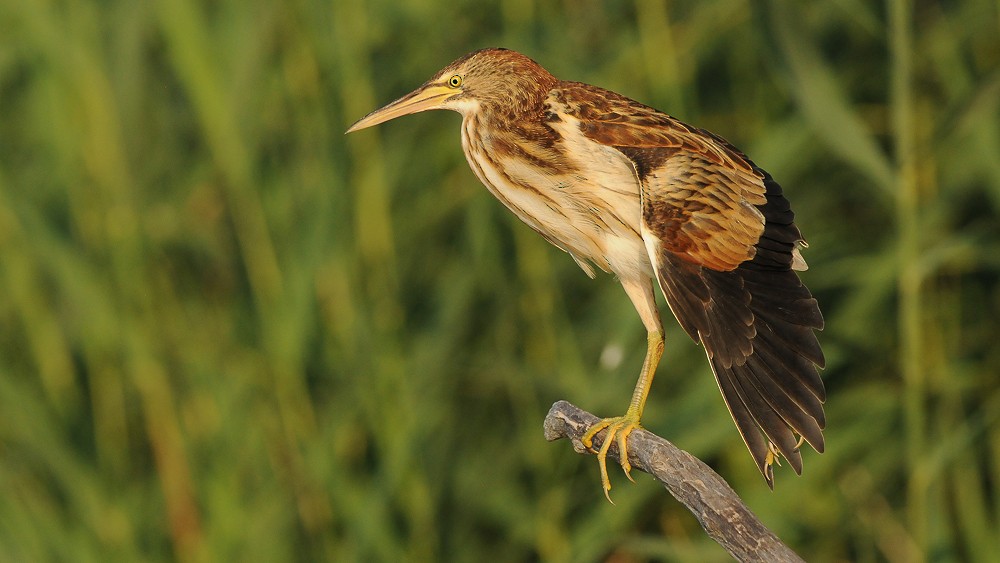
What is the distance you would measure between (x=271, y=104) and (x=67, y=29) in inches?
20.2

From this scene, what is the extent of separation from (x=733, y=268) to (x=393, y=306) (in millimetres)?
1213

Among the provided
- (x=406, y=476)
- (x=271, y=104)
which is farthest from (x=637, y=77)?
(x=406, y=476)

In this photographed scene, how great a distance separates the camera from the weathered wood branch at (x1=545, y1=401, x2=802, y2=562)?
6.40 ft

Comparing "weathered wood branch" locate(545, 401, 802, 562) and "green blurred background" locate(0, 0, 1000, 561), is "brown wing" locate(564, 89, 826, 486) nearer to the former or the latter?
"weathered wood branch" locate(545, 401, 802, 562)

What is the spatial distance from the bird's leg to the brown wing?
9.0 inches

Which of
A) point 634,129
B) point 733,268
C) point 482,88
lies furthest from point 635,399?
point 482,88

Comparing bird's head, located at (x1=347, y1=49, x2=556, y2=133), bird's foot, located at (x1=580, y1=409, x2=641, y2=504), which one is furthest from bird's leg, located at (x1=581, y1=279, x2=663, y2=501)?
bird's head, located at (x1=347, y1=49, x2=556, y2=133)

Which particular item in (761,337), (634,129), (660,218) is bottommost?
(761,337)

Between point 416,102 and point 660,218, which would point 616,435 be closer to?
point 660,218

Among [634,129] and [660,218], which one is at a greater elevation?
[634,129]

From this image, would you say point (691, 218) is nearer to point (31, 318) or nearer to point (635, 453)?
point (635, 453)

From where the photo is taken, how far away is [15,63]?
3773mm

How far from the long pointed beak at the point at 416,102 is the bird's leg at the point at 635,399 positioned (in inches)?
18.3

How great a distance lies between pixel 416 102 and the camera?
2646 millimetres
